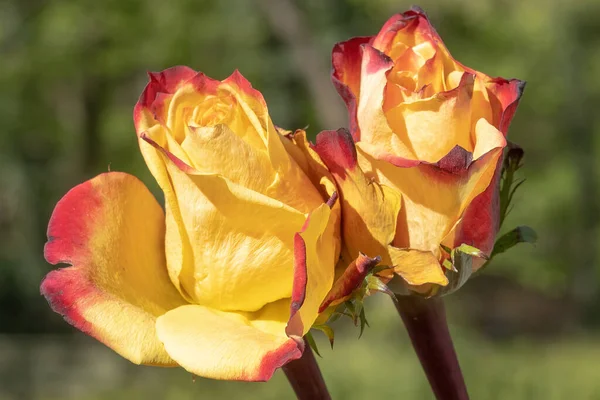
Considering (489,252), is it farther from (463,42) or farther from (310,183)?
(463,42)

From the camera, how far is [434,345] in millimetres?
525

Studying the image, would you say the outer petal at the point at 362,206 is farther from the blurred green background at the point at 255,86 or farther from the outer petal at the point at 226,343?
the blurred green background at the point at 255,86

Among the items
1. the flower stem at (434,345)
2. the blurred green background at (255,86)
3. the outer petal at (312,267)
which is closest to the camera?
the outer petal at (312,267)

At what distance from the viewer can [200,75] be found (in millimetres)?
504

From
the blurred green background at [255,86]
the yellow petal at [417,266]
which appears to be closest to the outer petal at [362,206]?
the yellow petal at [417,266]

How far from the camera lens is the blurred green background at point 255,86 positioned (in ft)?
22.9

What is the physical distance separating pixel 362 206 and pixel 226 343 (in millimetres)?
106

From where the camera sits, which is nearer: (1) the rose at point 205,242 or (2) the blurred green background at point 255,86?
(1) the rose at point 205,242

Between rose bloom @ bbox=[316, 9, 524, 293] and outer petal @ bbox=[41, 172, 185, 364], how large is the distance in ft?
0.39

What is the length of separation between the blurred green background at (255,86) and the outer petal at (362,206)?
16.9 ft

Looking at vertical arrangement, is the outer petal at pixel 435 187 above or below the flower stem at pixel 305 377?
above

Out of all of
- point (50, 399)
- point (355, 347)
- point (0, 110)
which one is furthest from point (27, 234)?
point (355, 347)

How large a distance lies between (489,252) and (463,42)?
312 inches

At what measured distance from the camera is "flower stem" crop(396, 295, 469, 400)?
0.52 meters
